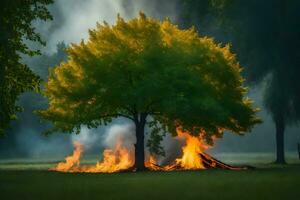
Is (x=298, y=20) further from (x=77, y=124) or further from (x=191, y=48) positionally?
(x=77, y=124)

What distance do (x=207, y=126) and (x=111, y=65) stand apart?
7.58 metres

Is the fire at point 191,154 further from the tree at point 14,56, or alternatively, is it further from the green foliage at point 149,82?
the tree at point 14,56

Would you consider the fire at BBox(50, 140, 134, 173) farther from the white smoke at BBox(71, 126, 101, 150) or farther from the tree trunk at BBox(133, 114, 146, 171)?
the white smoke at BBox(71, 126, 101, 150)

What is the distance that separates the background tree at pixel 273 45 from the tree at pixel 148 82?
26.9 feet

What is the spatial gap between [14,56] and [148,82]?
13303 millimetres

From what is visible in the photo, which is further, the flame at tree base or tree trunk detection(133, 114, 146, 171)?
the flame at tree base

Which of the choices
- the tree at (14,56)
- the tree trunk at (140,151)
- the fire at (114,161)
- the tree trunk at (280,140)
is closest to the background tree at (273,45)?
the tree trunk at (280,140)

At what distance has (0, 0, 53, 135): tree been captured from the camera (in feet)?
103

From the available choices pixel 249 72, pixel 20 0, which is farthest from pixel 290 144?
pixel 20 0

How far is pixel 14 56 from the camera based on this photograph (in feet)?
103

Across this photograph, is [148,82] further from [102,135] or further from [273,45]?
[102,135]

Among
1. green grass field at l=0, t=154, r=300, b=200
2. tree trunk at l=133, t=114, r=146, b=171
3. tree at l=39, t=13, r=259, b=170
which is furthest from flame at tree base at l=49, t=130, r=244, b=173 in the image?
green grass field at l=0, t=154, r=300, b=200

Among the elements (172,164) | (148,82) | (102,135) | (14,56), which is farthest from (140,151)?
(102,135)

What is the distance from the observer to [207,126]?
45406 millimetres
